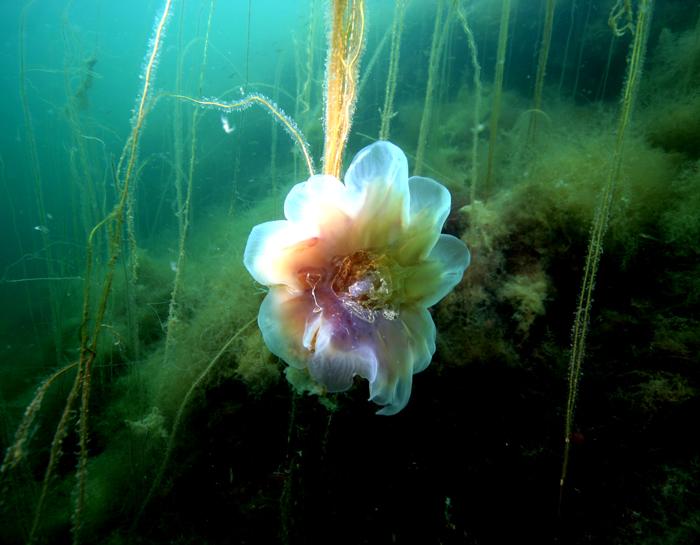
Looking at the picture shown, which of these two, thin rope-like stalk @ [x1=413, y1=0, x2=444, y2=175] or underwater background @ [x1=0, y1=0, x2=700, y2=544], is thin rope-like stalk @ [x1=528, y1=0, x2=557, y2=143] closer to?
underwater background @ [x1=0, y1=0, x2=700, y2=544]

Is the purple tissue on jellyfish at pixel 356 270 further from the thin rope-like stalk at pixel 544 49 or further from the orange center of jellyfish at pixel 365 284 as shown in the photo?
the thin rope-like stalk at pixel 544 49

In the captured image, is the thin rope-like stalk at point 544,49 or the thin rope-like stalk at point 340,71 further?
the thin rope-like stalk at point 544,49

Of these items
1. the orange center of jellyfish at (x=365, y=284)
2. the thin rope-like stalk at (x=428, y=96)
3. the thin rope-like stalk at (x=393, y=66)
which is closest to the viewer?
the orange center of jellyfish at (x=365, y=284)

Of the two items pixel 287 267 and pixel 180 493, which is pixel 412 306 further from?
pixel 180 493

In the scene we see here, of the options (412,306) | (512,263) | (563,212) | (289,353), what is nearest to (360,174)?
(412,306)

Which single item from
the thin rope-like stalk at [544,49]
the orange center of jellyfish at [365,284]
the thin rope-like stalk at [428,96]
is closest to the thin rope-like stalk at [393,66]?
the thin rope-like stalk at [428,96]

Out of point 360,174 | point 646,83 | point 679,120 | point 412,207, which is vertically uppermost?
point 646,83

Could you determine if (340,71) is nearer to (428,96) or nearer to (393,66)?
(393,66)

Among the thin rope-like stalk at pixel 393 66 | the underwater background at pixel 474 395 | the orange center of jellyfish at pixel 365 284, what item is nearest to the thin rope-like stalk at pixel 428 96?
the underwater background at pixel 474 395

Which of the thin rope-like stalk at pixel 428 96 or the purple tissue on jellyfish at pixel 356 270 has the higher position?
the thin rope-like stalk at pixel 428 96

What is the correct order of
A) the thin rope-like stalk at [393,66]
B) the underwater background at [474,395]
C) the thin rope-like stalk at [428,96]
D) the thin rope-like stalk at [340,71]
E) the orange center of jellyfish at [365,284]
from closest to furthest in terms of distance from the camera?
the thin rope-like stalk at [340,71] < the orange center of jellyfish at [365,284] < the underwater background at [474,395] < the thin rope-like stalk at [393,66] < the thin rope-like stalk at [428,96]
